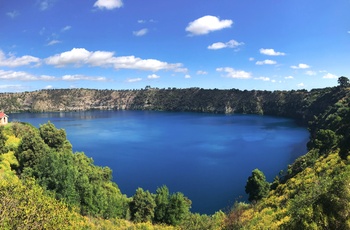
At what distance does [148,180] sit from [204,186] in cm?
1362

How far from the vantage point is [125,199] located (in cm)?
4906

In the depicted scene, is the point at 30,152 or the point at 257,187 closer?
the point at 30,152

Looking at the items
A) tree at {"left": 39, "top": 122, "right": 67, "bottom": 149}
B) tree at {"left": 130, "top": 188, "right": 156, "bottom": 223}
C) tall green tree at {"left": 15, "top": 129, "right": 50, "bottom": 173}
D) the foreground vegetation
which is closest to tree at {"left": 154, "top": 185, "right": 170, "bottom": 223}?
the foreground vegetation

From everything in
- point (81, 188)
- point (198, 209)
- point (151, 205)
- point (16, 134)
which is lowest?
point (198, 209)

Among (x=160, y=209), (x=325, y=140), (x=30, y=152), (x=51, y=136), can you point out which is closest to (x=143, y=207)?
(x=160, y=209)

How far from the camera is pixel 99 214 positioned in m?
40.7

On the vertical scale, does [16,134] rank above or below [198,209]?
above

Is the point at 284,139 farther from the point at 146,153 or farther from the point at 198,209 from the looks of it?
the point at 198,209

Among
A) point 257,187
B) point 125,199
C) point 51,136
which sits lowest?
point 125,199

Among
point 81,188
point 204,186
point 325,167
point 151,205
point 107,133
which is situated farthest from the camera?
point 107,133

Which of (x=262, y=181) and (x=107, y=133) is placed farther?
(x=107, y=133)

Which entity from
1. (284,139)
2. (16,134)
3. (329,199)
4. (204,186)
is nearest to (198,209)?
(204,186)

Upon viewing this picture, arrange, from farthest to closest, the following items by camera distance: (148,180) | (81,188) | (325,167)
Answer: (148,180)
(81,188)
(325,167)

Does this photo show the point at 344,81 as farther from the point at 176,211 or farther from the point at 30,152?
the point at 30,152
